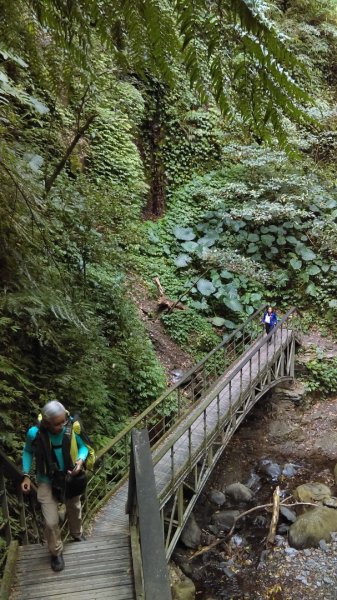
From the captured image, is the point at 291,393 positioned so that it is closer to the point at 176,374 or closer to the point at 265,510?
the point at 176,374

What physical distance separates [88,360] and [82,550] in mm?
3061

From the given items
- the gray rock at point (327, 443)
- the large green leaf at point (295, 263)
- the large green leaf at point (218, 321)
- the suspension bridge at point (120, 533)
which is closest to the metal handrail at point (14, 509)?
the suspension bridge at point (120, 533)

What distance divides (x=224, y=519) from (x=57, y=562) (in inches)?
193

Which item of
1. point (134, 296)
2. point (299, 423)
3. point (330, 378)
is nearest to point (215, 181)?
point (134, 296)

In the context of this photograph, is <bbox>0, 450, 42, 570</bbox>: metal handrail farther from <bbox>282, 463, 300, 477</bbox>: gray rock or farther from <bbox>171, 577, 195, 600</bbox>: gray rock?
<bbox>282, 463, 300, 477</bbox>: gray rock

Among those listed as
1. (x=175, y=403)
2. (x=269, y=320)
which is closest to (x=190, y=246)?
(x=269, y=320)

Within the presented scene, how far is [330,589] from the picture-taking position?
19.5 ft

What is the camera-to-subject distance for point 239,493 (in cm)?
793

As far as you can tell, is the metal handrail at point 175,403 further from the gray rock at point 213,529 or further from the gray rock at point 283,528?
the gray rock at point 283,528

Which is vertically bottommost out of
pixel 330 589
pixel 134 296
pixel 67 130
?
pixel 330 589

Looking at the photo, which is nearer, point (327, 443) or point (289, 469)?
point (289, 469)

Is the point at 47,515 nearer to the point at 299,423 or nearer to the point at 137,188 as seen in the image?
the point at 299,423

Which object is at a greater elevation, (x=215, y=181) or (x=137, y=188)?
(x=215, y=181)

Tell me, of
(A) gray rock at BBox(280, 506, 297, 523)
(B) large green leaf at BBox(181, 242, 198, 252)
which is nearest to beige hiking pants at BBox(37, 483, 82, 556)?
(A) gray rock at BBox(280, 506, 297, 523)
